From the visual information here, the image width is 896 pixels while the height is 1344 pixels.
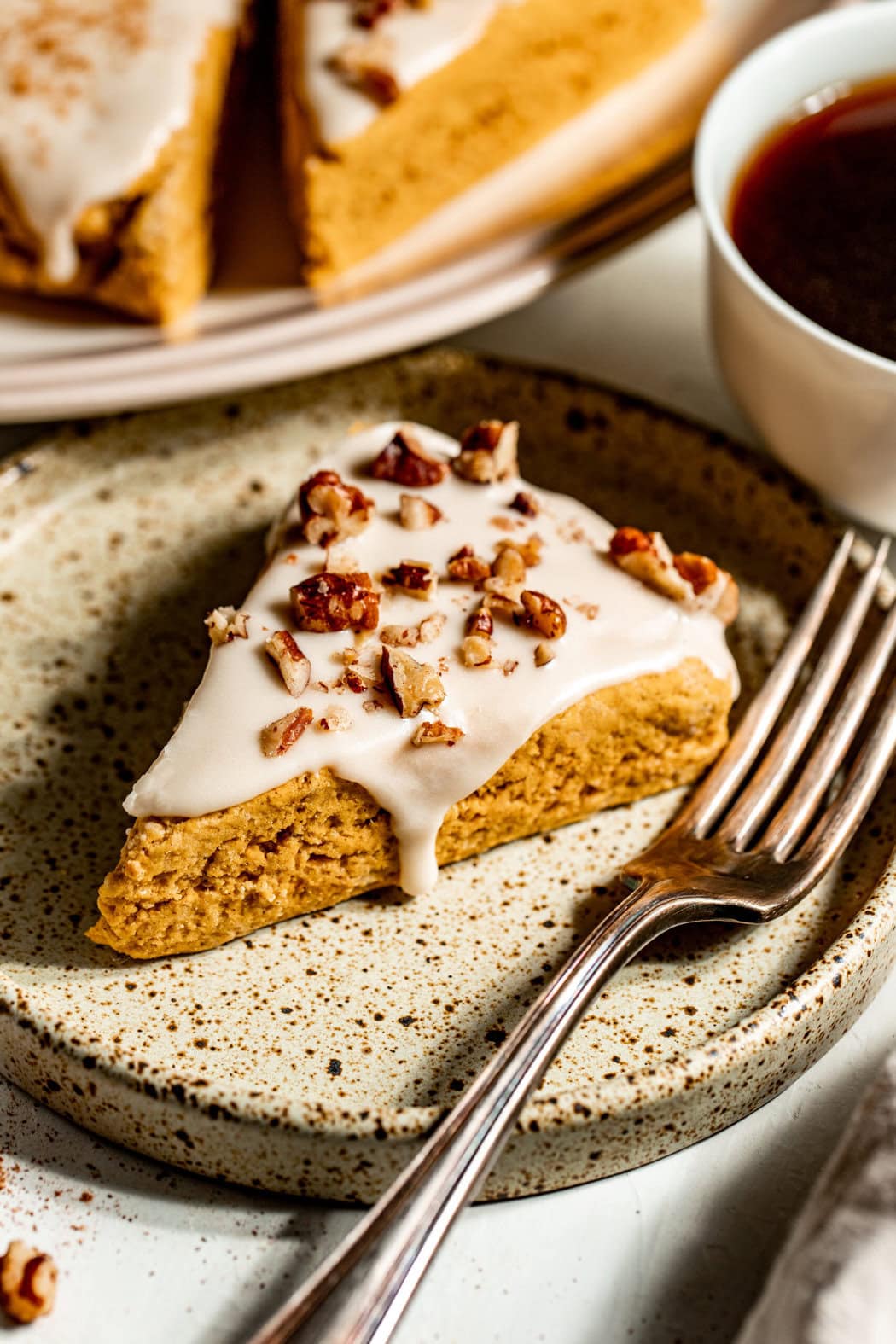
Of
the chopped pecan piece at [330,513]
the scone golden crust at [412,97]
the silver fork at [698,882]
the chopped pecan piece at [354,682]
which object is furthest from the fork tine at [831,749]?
the scone golden crust at [412,97]

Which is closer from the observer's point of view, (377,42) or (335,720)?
(335,720)

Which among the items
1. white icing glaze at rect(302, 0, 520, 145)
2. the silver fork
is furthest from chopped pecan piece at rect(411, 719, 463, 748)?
white icing glaze at rect(302, 0, 520, 145)

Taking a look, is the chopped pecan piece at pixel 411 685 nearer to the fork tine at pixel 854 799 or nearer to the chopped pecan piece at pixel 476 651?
the chopped pecan piece at pixel 476 651

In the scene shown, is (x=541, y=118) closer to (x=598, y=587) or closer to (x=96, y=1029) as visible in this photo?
(x=598, y=587)

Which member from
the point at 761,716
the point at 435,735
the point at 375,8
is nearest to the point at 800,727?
the point at 761,716

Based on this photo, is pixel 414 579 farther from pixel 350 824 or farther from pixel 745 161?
pixel 745 161
